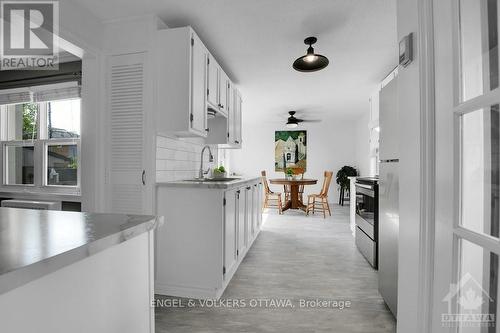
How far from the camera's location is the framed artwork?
303 inches

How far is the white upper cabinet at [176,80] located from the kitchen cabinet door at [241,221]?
0.89 metres

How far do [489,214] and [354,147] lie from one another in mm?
7252

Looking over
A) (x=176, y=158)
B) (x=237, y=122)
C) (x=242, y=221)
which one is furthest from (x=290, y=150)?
(x=176, y=158)

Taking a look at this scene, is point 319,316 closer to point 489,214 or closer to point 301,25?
point 489,214

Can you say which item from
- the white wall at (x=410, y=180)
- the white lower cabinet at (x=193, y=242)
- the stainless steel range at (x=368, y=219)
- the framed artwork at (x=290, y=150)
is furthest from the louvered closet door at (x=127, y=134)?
the framed artwork at (x=290, y=150)

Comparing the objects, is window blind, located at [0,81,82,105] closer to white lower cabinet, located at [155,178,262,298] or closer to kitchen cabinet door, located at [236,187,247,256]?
white lower cabinet, located at [155,178,262,298]

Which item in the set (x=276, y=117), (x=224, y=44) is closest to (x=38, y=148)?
(x=224, y=44)

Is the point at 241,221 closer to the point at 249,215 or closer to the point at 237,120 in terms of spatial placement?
the point at 249,215

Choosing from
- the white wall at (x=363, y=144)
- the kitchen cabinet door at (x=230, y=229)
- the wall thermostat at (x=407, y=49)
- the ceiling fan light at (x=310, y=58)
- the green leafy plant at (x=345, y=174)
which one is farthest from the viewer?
the green leafy plant at (x=345, y=174)

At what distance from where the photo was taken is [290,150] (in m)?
7.77

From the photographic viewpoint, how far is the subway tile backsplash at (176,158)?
228 cm

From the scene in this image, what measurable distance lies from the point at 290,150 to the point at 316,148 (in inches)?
31.1

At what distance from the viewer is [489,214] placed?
69 cm

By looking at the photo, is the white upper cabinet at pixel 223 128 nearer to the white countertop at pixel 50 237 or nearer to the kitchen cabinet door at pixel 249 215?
the kitchen cabinet door at pixel 249 215
